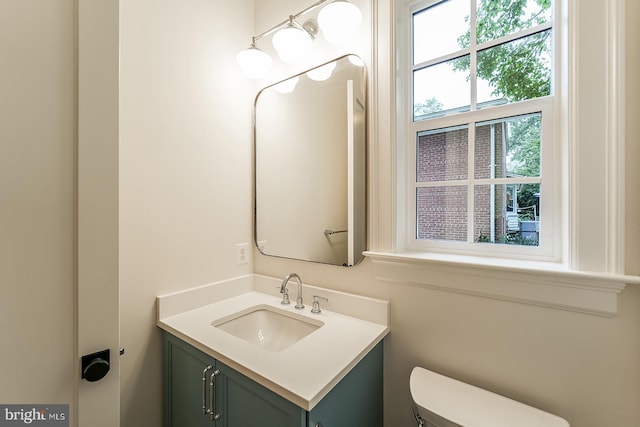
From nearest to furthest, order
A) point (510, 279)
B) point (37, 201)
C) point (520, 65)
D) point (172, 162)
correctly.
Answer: point (37, 201), point (510, 279), point (520, 65), point (172, 162)

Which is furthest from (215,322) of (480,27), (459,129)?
(480,27)

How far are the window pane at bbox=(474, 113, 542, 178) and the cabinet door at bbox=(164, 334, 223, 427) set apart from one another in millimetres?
1358

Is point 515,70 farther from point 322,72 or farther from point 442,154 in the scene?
point 322,72

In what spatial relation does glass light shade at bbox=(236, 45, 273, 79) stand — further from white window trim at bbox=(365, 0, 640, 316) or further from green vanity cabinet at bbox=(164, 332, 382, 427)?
green vanity cabinet at bbox=(164, 332, 382, 427)

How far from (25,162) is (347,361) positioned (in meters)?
0.98

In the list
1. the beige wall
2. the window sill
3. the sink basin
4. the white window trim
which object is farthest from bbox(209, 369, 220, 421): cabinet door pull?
the white window trim

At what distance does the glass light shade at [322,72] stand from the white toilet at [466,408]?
143 cm

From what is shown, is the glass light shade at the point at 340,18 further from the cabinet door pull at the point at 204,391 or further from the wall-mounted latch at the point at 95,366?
the cabinet door pull at the point at 204,391

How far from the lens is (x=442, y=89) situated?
121 cm

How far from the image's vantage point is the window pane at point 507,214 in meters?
1.02

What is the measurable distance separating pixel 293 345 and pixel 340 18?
140 cm

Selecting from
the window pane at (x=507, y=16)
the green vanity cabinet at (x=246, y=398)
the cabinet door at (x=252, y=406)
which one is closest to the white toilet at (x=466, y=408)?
the green vanity cabinet at (x=246, y=398)

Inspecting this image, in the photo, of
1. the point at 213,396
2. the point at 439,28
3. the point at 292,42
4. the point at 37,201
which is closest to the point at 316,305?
the point at 213,396

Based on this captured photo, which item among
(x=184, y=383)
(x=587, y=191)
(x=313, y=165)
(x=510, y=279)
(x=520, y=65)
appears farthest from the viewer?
(x=313, y=165)
